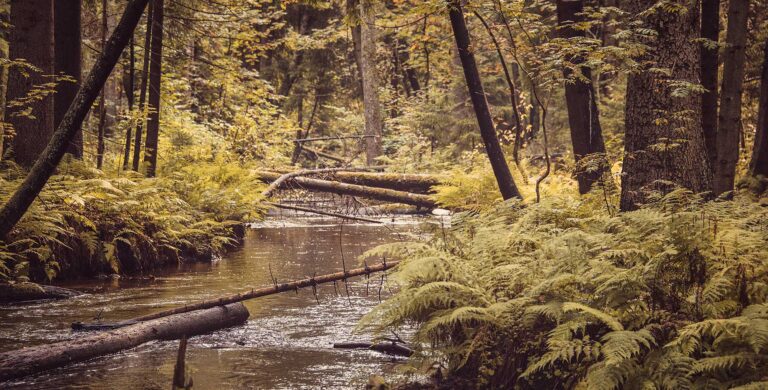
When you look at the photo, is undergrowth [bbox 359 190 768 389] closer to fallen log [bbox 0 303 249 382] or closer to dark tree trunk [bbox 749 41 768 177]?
fallen log [bbox 0 303 249 382]

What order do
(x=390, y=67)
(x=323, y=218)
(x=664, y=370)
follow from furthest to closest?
(x=390, y=67)
(x=323, y=218)
(x=664, y=370)

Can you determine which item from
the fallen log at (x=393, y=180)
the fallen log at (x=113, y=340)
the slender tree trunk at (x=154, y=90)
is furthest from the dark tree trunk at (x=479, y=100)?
the fallen log at (x=393, y=180)

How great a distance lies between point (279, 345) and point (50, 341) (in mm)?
2312

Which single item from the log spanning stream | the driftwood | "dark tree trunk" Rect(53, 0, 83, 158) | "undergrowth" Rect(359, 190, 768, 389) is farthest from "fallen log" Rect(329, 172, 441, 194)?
"undergrowth" Rect(359, 190, 768, 389)

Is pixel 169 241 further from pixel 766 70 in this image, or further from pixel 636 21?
pixel 766 70

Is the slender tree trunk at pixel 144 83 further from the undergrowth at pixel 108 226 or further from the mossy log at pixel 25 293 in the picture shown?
the mossy log at pixel 25 293

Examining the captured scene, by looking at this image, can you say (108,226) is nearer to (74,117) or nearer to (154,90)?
(154,90)

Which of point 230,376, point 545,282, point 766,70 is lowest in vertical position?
point 230,376

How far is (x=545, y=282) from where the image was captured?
500 cm

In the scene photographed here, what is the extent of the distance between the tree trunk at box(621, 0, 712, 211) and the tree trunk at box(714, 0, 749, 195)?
10.2ft

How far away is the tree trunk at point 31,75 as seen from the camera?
11.5 meters

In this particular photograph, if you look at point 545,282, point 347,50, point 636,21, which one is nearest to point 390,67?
point 347,50

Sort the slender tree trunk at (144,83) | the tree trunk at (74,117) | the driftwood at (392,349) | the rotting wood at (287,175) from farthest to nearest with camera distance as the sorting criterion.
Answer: the rotting wood at (287,175) < the slender tree trunk at (144,83) < the driftwood at (392,349) < the tree trunk at (74,117)

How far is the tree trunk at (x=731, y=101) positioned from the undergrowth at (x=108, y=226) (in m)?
8.96
